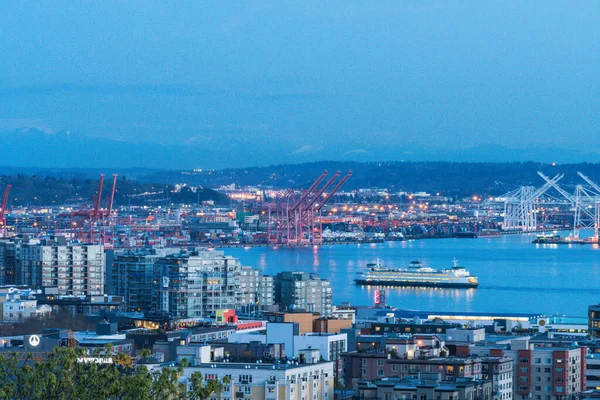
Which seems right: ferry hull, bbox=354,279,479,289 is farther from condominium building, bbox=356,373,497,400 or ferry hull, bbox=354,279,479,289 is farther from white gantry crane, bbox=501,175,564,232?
white gantry crane, bbox=501,175,564,232

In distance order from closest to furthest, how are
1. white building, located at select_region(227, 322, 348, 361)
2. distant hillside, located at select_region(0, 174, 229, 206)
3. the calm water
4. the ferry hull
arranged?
white building, located at select_region(227, 322, 348, 361)
the calm water
the ferry hull
distant hillside, located at select_region(0, 174, 229, 206)

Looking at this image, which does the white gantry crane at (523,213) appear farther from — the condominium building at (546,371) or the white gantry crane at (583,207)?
the condominium building at (546,371)

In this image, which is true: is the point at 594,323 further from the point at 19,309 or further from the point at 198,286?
the point at 19,309

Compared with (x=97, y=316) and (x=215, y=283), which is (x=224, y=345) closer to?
(x=97, y=316)

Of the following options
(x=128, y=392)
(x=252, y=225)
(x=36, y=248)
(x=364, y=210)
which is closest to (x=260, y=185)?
(x=364, y=210)

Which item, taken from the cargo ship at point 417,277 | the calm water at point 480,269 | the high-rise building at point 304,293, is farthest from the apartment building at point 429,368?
the cargo ship at point 417,277

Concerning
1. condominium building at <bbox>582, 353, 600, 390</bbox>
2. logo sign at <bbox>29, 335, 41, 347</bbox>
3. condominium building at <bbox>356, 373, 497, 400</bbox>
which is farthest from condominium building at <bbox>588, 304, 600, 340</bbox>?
logo sign at <bbox>29, 335, 41, 347</bbox>
